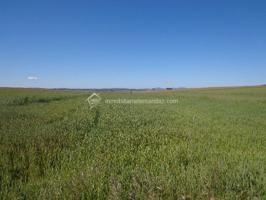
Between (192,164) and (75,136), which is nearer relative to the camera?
(192,164)

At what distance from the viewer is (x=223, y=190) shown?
16.5 ft

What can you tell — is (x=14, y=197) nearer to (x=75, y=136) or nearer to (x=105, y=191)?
(x=105, y=191)

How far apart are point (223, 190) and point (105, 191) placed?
2.27 meters

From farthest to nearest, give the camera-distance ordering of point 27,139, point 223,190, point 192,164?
point 27,139 → point 192,164 → point 223,190

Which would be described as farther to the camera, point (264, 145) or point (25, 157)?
point (264, 145)

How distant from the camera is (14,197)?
186 inches

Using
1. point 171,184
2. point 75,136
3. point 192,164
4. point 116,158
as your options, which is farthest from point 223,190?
point 75,136

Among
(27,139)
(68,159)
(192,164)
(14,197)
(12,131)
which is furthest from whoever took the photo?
(12,131)

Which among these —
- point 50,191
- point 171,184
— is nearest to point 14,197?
point 50,191

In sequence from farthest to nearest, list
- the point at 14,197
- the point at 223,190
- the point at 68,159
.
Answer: the point at 68,159 → the point at 223,190 → the point at 14,197

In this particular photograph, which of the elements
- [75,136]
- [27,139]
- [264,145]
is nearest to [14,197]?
[27,139]

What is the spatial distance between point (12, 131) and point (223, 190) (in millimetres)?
8195

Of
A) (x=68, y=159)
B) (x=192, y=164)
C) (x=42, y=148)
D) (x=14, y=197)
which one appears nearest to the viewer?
(x=14, y=197)

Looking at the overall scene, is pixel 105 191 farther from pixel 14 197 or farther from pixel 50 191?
pixel 14 197
